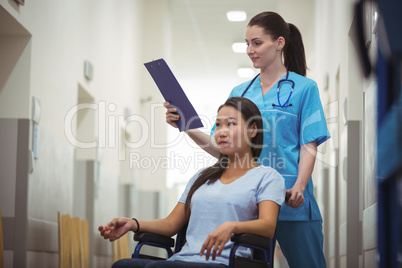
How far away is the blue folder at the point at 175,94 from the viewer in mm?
2300

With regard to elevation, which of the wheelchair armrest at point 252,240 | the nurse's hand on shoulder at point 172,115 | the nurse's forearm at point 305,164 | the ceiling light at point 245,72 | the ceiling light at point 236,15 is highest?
the ceiling light at point 236,15

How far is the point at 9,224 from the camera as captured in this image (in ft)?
13.4

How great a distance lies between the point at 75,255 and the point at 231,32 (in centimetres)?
599

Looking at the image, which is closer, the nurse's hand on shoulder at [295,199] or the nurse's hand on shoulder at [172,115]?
the nurse's hand on shoulder at [295,199]

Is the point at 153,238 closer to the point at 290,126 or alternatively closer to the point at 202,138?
the point at 202,138

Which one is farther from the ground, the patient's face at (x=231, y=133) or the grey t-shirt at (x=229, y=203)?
the patient's face at (x=231, y=133)

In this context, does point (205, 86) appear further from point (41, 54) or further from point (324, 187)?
point (41, 54)

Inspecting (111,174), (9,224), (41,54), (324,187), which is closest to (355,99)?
(324,187)

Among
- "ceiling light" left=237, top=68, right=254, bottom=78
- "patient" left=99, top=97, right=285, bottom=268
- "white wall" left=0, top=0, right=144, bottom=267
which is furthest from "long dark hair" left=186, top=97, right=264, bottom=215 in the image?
"ceiling light" left=237, top=68, right=254, bottom=78

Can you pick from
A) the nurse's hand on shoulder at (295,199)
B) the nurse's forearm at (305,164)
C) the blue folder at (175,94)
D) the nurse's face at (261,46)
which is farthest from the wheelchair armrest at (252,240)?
the nurse's face at (261,46)

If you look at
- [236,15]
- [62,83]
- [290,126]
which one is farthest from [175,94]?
[236,15]

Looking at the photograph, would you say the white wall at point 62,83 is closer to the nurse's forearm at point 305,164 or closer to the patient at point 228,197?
the patient at point 228,197

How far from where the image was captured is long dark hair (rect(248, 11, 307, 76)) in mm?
2373

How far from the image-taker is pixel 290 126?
2.28 metres
